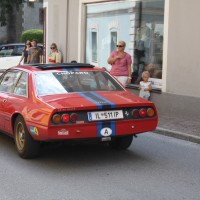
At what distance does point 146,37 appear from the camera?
42.2 ft

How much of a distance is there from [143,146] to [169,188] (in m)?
2.51

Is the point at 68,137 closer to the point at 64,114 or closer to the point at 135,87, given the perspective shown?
the point at 64,114

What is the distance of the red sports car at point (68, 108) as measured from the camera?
6.42 metres

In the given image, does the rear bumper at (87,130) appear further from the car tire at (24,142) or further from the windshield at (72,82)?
the windshield at (72,82)

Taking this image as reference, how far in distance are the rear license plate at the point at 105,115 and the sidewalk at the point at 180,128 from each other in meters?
2.39

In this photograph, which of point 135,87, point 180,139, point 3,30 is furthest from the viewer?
point 3,30

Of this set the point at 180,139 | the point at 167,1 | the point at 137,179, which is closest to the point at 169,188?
the point at 137,179

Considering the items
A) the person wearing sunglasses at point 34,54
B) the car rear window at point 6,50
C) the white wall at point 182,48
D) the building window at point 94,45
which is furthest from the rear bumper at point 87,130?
the car rear window at point 6,50

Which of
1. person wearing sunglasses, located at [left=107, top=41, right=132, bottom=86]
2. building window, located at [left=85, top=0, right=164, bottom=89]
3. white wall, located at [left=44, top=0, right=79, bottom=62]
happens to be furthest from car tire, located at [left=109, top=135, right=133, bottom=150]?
white wall, located at [left=44, top=0, right=79, bottom=62]

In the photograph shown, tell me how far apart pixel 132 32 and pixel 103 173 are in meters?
7.56

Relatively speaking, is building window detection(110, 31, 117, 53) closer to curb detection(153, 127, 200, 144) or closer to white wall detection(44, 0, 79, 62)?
white wall detection(44, 0, 79, 62)

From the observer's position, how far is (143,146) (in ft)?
27.0

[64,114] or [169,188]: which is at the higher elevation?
[64,114]

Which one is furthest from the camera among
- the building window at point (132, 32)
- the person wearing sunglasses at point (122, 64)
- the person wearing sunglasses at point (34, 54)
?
the person wearing sunglasses at point (34, 54)
